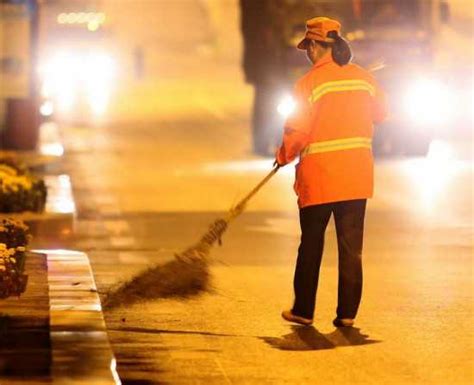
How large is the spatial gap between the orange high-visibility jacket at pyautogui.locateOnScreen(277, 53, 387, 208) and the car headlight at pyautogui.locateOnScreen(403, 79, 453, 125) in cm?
1577

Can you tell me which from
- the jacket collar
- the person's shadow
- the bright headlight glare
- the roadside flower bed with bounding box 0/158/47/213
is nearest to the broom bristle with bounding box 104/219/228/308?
the person's shadow

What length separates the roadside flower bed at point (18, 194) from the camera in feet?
48.4

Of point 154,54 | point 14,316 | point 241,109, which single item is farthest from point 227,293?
point 154,54

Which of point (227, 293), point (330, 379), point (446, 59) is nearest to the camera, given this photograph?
point (330, 379)

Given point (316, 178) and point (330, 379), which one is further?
point (316, 178)

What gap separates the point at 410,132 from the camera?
89.6 feet

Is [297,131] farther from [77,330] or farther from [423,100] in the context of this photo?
[423,100]

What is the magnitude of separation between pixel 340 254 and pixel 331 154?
0.62 meters

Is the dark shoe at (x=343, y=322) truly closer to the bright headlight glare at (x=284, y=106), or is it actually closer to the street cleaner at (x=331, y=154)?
the street cleaner at (x=331, y=154)

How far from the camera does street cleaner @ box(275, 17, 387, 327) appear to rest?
33.6ft

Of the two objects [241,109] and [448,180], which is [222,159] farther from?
[241,109]

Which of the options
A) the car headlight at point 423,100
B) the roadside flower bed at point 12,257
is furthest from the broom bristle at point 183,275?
the car headlight at point 423,100

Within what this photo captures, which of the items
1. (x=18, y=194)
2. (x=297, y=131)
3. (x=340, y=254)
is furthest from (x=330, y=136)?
(x=18, y=194)

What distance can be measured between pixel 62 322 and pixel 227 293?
3175 millimetres
